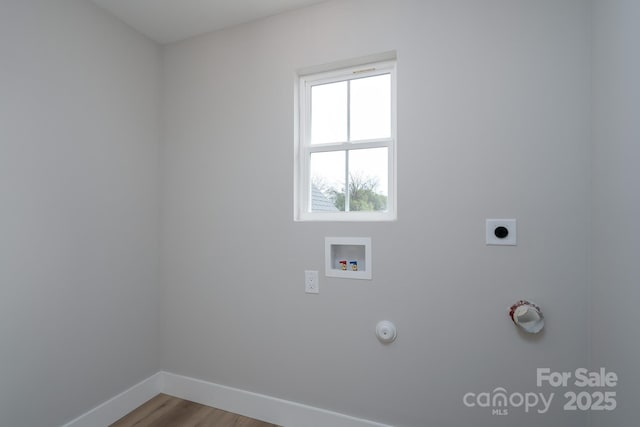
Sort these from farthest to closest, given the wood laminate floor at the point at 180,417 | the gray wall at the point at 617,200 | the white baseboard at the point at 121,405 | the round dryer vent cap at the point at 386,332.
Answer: the wood laminate floor at the point at 180,417, the white baseboard at the point at 121,405, the round dryer vent cap at the point at 386,332, the gray wall at the point at 617,200

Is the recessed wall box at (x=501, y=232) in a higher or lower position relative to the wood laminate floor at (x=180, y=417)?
higher

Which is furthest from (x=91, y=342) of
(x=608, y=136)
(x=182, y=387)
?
(x=608, y=136)

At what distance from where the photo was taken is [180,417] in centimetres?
192

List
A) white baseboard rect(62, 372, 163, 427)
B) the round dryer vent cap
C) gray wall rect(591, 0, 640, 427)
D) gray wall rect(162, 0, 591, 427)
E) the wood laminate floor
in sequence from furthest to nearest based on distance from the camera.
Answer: the wood laminate floor < white baseboard rect(62, 372, 163, 427) < the round dryer vent cap < gray wall rect(162, 0, 591, 427) < gray wall rect(591, 0, 640, 427)

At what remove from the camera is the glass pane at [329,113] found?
189cm

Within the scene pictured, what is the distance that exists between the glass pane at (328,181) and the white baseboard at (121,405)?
167cm

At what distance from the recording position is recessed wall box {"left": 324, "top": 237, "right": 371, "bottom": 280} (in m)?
1.71

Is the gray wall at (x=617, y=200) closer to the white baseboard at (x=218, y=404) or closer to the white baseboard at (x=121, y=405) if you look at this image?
the white baseboard at (x=218, y=404)

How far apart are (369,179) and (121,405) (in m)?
2.09

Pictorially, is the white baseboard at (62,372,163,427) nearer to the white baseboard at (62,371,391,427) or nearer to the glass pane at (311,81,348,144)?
the white baseboard at (62,371,391,427)

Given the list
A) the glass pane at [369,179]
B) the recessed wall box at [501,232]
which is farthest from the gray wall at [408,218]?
the glass pane at [369,179]

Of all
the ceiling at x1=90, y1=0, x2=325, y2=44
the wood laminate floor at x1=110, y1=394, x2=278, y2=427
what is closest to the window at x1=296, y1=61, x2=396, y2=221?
the ceiling at x1=90, y1=0, x2=325, y2=44

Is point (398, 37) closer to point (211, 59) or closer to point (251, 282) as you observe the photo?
point (211, 59)

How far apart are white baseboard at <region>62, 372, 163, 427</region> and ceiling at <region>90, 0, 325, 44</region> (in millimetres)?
2388
